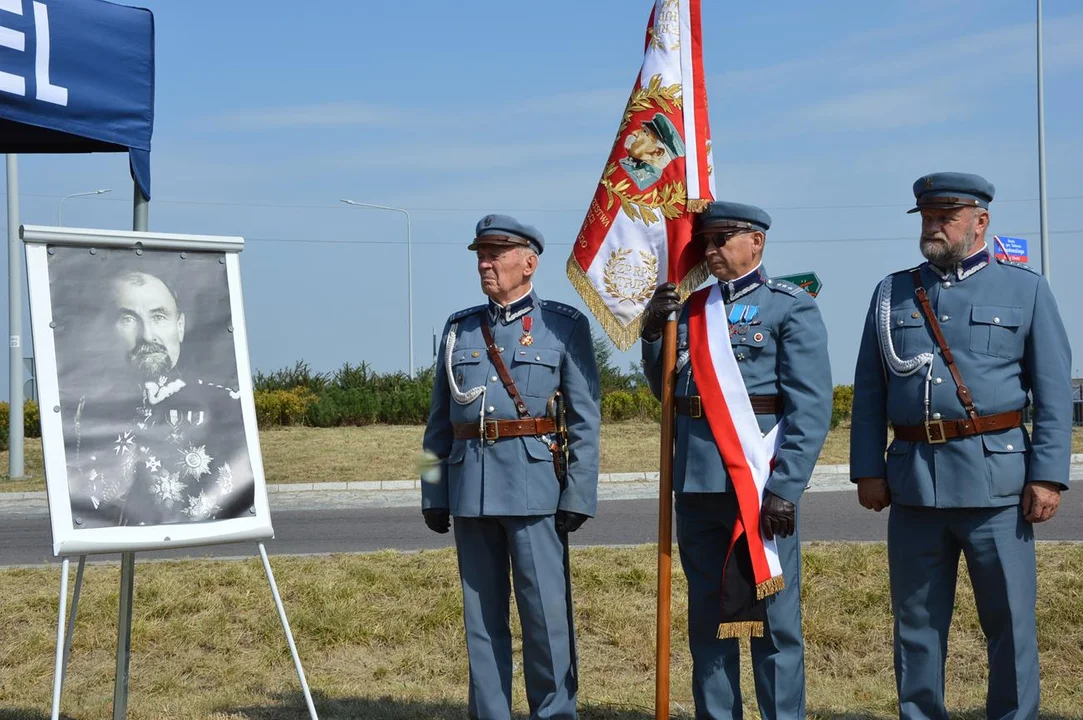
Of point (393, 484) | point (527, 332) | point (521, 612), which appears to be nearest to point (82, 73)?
point (527, 332)

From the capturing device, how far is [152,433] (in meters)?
4.40

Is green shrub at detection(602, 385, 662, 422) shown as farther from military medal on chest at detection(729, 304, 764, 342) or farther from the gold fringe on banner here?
military medal on chest at detection(729, 304, 764, 342)

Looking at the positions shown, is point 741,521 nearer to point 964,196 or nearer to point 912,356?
point 912,356

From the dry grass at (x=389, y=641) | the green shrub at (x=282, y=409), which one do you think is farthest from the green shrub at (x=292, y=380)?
the dry grass at (x=389, y=641)

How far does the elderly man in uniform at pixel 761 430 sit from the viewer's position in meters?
4.36

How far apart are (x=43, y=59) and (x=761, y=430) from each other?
2.97m

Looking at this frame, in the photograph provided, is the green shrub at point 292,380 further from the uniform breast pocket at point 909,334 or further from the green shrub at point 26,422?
the uniform breast pocket at point 909,334

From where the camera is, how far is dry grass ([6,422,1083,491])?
15.3m

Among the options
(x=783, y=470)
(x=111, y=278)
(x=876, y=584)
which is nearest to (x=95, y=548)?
(x=111, y=278)

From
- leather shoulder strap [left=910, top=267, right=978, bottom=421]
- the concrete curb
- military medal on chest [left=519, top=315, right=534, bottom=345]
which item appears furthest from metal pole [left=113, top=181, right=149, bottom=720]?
the concrete curb

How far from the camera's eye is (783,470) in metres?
4.33

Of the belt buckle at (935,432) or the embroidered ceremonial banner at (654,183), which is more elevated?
the embroidered ceremonial banner at (654,183)

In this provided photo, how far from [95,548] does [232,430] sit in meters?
0.64

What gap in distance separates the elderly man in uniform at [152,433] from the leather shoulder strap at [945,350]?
8.18 ft
